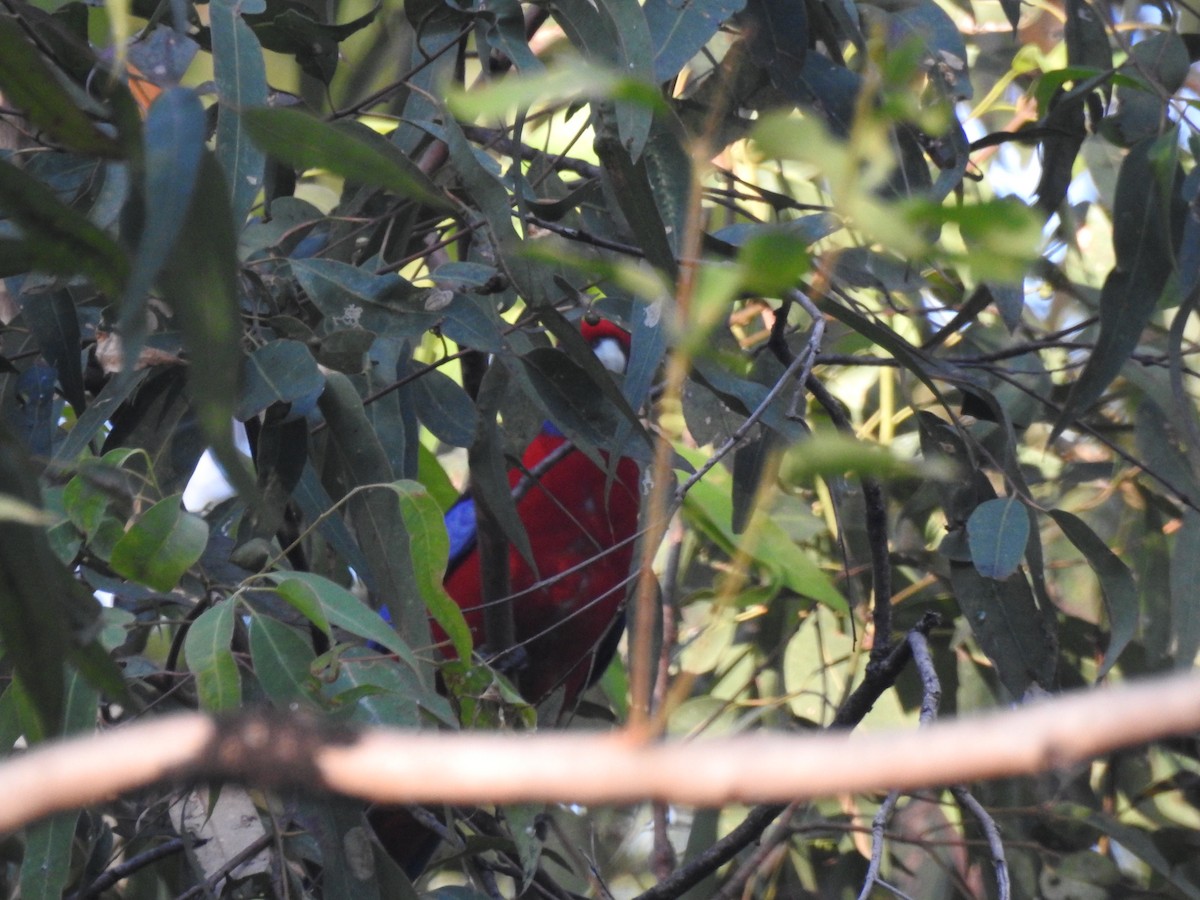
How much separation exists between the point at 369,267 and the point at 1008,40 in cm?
183

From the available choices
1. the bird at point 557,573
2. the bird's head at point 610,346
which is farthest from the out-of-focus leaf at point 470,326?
the bird's head at point 610,346

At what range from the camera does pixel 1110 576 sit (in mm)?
1304

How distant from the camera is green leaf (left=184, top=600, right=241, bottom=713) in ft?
2.75

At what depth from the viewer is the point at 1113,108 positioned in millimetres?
1938

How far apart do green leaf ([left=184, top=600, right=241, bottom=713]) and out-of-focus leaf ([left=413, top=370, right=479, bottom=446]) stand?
0.35 m

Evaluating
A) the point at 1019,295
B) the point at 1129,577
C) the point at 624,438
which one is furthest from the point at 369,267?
the point at 1129,577

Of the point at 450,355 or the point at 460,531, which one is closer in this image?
the point at 450,355

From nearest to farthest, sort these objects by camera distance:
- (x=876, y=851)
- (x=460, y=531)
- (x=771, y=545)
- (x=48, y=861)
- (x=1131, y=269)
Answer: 1. (x=876, y=851)
2. (x=48, y=861)
3. (x=1131, y=269)
4. (x=771, y=545)
5. (x=460, y=531)

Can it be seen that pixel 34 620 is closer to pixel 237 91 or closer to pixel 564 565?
pixel 237 91

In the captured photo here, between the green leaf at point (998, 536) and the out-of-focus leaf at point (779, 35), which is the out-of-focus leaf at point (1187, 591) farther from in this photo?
the out-of-focus leaf at point (779, 35)

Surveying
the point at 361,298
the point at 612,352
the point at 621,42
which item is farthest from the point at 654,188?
the point at 612,352

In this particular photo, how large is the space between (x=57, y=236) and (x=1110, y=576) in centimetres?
110

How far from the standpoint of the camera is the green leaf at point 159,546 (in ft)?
2.86

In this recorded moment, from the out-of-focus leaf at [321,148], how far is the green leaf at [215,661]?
39cm
